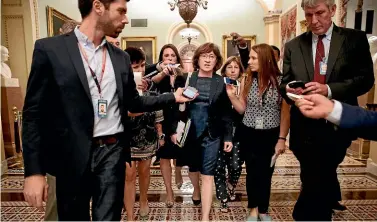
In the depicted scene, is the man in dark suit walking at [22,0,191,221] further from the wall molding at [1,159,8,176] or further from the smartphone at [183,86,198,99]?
the wall molding at [1,159,8,176]

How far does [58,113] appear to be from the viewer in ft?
5.04

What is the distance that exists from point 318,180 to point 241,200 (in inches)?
59.5

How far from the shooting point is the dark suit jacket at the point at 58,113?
1484 millimetres

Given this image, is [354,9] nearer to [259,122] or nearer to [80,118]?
[259,122]

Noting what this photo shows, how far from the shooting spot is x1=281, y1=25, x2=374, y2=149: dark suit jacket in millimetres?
2162

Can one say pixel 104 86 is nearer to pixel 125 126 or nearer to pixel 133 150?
pixel 125 126

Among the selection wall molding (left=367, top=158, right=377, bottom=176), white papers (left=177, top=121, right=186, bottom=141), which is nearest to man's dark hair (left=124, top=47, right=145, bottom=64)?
white papers (left=177, top=121, right=186, bottom=141)

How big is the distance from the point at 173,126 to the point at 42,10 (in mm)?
6358

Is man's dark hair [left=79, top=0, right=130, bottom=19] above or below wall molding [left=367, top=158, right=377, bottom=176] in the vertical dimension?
above

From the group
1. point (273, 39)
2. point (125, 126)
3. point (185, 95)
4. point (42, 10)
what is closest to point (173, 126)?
point (185, 95)

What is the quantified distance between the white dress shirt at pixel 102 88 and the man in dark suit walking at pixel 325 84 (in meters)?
1.38

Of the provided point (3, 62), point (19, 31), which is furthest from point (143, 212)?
point (19, 31)

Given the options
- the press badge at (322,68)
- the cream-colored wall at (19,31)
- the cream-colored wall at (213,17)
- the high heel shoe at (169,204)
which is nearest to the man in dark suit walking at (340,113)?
the press badge at (322,68)

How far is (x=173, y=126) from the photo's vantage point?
2.93 meters
